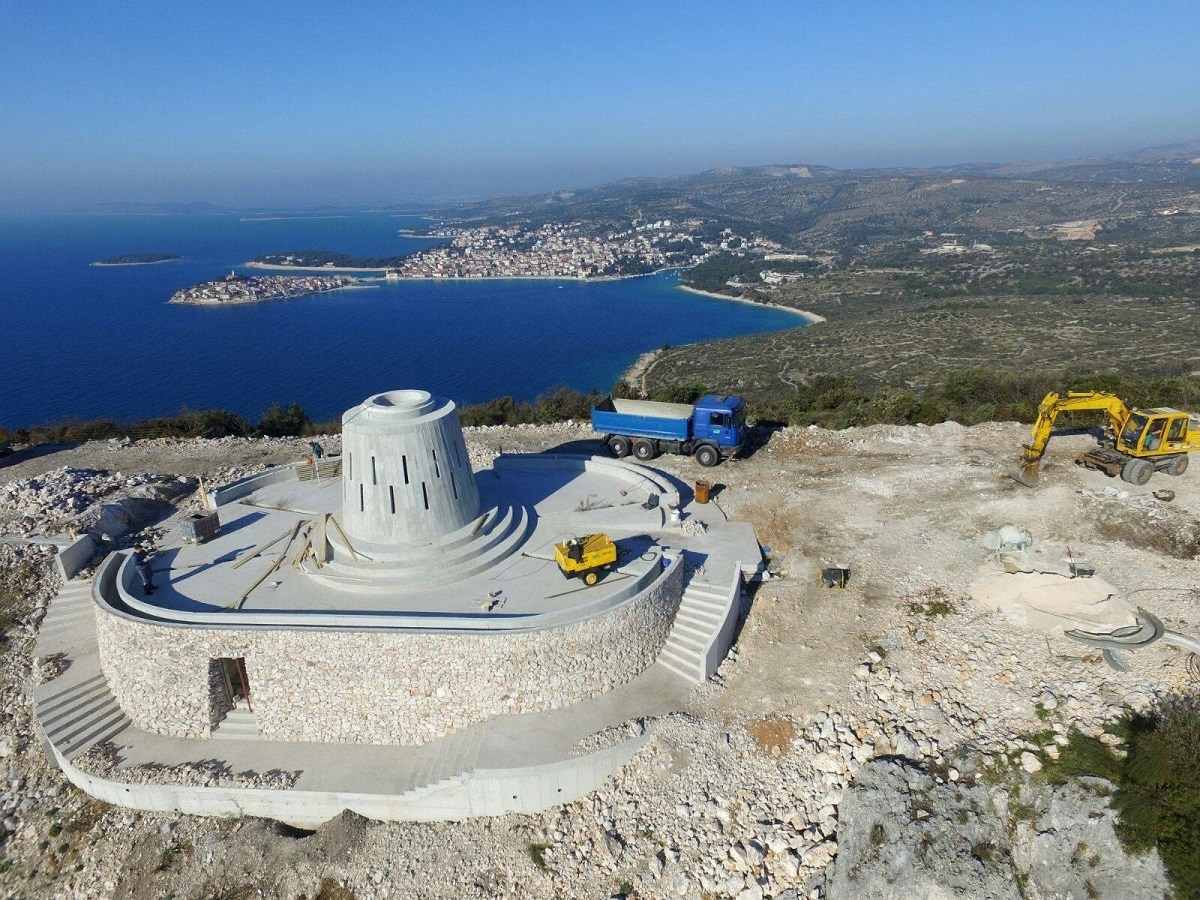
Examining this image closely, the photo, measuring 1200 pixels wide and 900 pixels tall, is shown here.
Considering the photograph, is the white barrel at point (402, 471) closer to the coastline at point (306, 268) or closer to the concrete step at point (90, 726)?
the concrete step at point (90, 726)

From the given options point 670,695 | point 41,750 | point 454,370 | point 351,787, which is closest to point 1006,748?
point 670,695

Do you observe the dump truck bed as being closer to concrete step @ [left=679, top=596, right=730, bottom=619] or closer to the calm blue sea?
concrete step @ [left=679, top=596, right=730, bottom=619]

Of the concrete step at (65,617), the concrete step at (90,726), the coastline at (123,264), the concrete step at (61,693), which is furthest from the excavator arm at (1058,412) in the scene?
the coastline at (123,264)

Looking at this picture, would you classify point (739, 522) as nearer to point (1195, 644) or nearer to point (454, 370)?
point (1195, 644)

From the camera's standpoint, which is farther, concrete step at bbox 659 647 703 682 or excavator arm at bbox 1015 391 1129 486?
excavator arm at bbox 1015 391 1129 486

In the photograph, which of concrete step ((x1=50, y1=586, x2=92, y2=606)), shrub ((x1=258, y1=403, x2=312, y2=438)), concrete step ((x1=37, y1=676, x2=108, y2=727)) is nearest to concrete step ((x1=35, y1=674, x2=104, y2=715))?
concrete step ((x1=37, y1=676, x2=108, y2=727))

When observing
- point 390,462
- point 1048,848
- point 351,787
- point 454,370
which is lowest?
point 454,370
